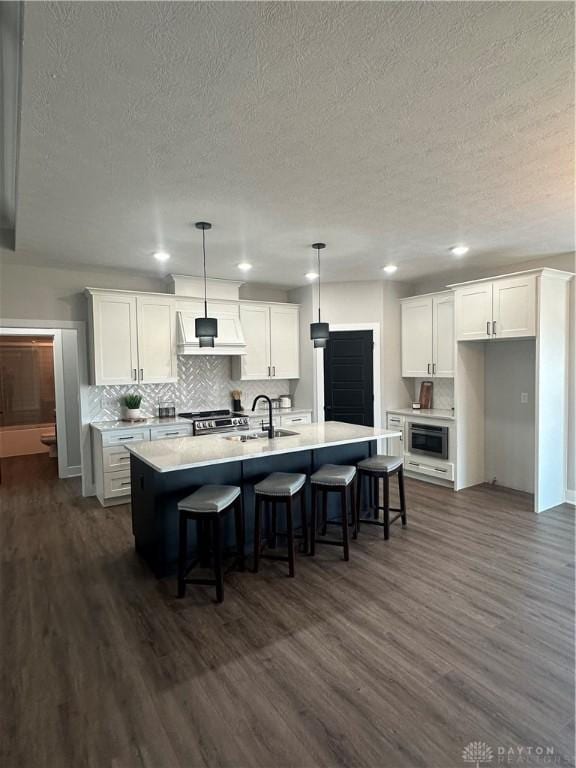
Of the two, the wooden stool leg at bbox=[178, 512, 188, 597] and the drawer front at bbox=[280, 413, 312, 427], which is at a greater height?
the drawer front at bbox=[280, 413, 312, 427]

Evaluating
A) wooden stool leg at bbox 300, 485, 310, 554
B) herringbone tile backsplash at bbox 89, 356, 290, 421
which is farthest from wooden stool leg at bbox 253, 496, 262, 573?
herringbone tile backsplash at bbox 89, 356, 290, 421

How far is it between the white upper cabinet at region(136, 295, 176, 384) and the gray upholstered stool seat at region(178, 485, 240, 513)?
2.62m

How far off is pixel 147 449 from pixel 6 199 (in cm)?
239

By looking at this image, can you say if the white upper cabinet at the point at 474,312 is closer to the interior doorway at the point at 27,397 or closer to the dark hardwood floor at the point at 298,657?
the dark hardwood floor at the point at 298,657

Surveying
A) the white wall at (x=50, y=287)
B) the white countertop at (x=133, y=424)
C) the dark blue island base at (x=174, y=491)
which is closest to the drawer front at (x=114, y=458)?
the white countertop at (x=133, y=424)

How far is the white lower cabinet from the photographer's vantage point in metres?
4.90

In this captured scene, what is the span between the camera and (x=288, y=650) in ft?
7.95

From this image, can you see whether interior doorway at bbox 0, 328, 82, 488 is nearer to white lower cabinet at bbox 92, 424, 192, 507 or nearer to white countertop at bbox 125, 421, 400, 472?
white lower cabinet at bbox 92, 424, 192, 507

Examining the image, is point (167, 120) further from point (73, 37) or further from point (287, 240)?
point (287, 240)

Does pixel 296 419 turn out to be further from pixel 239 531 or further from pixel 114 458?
pixel 239 531

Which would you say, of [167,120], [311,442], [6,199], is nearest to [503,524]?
[311,442]

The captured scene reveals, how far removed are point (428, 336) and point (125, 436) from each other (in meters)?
4.15

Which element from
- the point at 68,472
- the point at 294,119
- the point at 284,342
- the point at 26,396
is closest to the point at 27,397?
the point at 26,396

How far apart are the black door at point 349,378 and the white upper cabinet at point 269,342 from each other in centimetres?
58
